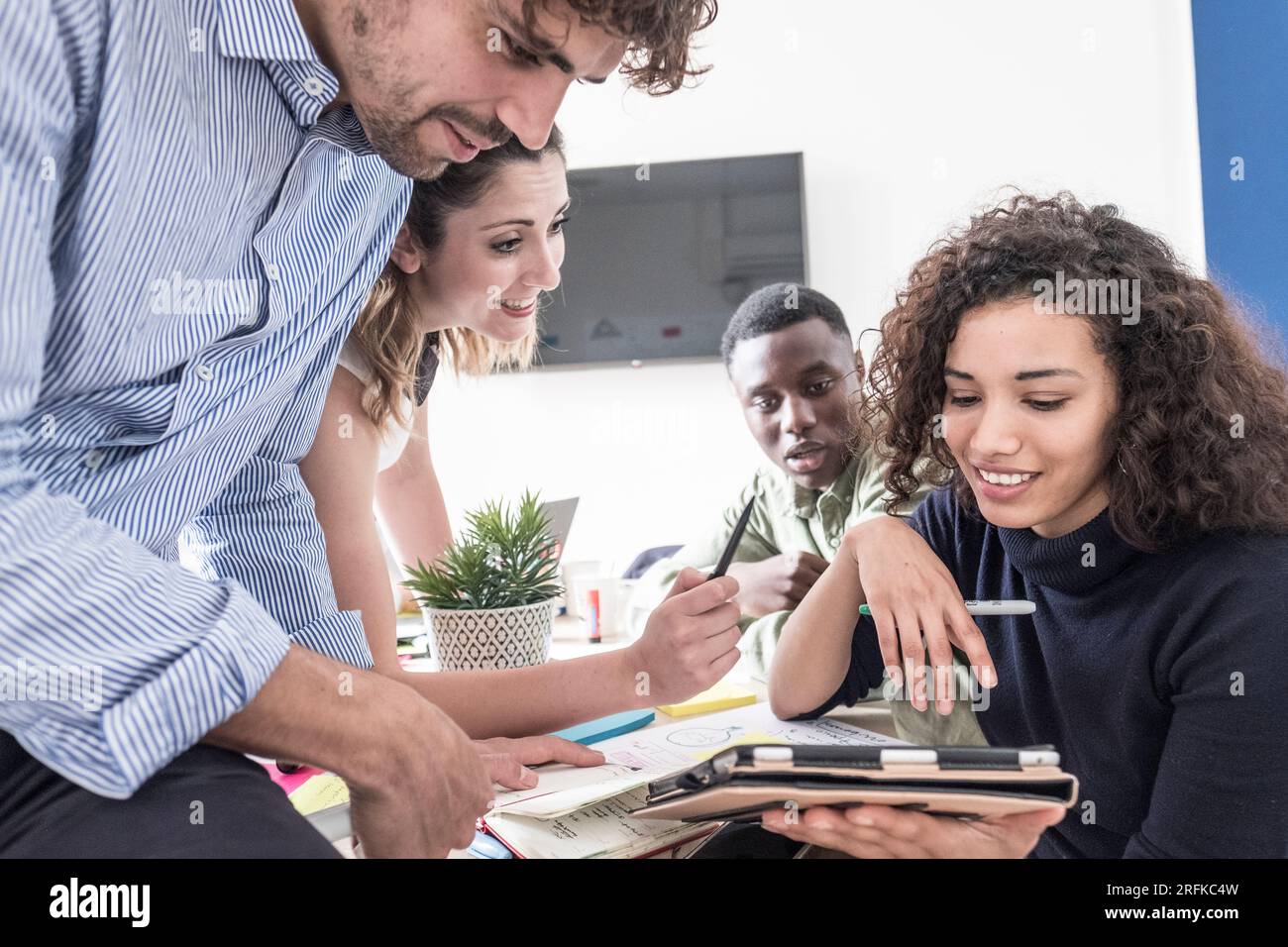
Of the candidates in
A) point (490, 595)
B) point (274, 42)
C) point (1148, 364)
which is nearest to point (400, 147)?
point (274, 42)

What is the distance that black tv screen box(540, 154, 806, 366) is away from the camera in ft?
13.3

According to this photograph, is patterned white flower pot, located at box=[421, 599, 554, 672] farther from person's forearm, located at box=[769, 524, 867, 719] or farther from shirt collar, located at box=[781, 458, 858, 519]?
shirt collar, located at box=[781, 458, 858, 519]

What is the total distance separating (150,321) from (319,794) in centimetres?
49

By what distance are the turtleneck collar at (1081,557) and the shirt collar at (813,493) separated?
0.69 meters

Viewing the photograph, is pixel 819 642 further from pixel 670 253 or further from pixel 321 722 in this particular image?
pixel 670 253

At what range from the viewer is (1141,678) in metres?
1.05

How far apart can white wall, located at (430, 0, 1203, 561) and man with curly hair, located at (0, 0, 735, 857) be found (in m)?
2.90

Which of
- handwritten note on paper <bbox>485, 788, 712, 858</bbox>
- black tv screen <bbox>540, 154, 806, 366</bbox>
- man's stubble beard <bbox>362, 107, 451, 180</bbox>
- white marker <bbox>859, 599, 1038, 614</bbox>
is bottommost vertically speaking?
handwritten note on paper <bbox>485, 788, 712, 858</bbox>

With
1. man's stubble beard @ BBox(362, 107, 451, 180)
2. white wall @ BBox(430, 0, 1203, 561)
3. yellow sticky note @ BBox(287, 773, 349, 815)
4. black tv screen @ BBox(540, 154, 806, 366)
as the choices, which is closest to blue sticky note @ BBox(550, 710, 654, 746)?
yellow sticky note @ BBox(287, 773, 349, 815)

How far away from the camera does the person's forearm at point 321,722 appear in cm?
73

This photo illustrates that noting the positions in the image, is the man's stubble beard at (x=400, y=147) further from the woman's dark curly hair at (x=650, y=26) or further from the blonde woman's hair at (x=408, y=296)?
the blonde woman's hair at (x=408, y=296)

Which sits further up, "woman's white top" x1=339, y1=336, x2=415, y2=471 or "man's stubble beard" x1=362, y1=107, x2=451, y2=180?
"man's stubble beard" x1=362, y1=107, x2=451, y2=180
